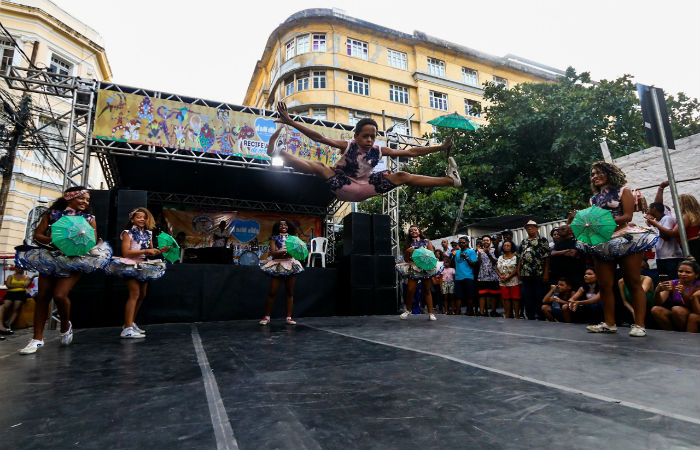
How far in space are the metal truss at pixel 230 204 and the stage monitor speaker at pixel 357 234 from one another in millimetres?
5164

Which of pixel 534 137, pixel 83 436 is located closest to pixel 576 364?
pixel 83 436

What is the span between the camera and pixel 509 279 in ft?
21.0

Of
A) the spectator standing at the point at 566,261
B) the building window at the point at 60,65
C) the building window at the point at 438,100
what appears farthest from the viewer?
the building window at the point at 438,100

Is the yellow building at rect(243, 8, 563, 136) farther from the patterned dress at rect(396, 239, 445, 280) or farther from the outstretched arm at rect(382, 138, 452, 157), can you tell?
the outstretched arm at rect(382, 138, 452, 157)

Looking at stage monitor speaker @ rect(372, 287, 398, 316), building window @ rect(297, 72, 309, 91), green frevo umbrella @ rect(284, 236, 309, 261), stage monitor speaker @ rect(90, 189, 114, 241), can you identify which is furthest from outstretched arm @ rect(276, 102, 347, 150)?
building window @ rect(297, 72, 309, 91)

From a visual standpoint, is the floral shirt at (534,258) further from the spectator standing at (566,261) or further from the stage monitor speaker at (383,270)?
the stage monitor speaker at (383,270)

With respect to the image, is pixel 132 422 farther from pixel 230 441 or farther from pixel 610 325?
pixel 610 325

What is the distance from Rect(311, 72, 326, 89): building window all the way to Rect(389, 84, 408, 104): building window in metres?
4.56

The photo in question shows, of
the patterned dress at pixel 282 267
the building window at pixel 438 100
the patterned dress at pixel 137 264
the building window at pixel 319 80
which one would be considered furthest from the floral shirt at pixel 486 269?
the building window at pixel 438 100

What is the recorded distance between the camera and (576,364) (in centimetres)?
232

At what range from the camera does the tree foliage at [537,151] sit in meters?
13.2

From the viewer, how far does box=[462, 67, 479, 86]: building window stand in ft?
87.6

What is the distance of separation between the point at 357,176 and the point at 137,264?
2.85m

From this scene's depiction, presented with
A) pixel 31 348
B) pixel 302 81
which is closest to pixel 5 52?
pixel 302 81
